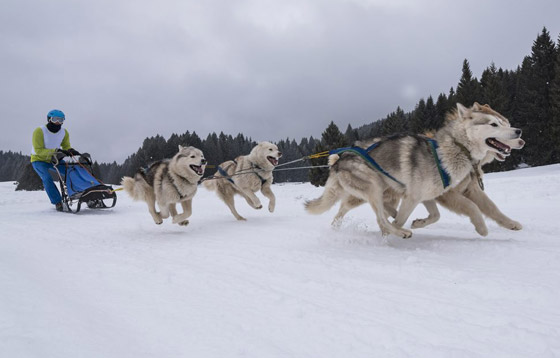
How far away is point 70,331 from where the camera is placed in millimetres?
1514

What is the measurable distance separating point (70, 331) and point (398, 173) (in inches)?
140

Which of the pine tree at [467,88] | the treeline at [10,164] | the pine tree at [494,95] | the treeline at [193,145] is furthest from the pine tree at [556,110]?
the treeline at [10,164]

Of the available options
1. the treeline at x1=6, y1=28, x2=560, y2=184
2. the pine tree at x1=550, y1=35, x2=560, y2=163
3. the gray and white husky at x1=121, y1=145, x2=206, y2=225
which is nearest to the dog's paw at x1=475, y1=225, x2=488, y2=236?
the gray and white husky at x1=121, y1=145, x2=206, y2=225

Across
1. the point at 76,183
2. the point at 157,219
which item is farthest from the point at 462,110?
the point at 76,183

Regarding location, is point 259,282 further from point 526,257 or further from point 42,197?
point 42,197

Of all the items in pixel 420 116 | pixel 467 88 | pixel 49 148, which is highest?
pixel 467 88

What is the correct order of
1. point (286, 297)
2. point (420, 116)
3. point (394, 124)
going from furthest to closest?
point (394, 124), point (420, 116), point (286, 297)

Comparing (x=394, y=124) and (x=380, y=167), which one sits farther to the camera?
(x=394, y=124)

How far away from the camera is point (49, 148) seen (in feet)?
26.4

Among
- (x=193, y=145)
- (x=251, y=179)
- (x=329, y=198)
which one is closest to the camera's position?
(x=329, y=198)

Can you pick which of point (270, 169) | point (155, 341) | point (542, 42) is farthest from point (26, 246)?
point (542, 42)

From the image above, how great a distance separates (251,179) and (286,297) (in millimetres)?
4949

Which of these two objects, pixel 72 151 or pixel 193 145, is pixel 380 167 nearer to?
pixel 72 151

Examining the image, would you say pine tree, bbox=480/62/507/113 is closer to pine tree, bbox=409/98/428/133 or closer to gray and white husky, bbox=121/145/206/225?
pine tree, bbox=409/98/428/133
